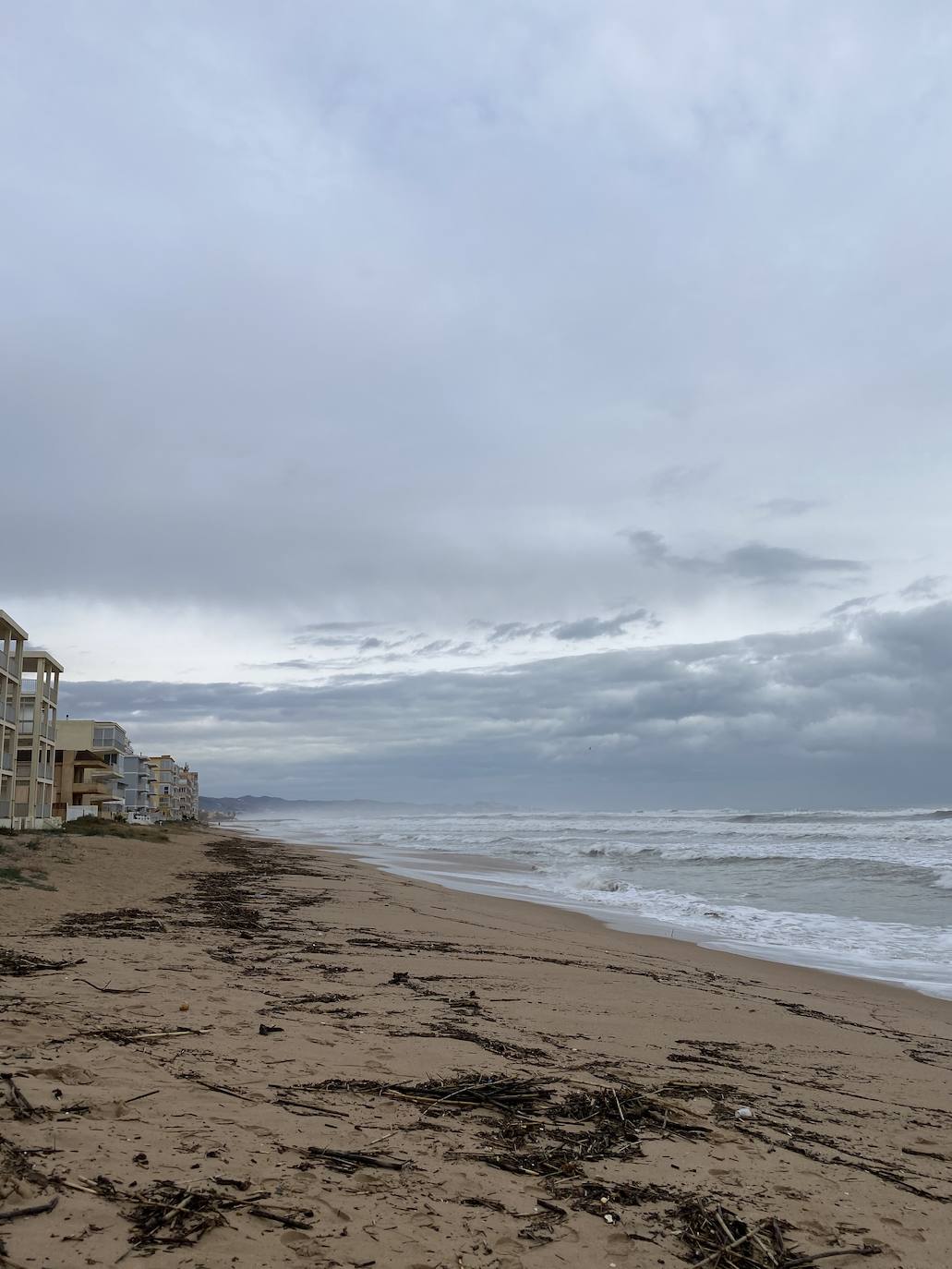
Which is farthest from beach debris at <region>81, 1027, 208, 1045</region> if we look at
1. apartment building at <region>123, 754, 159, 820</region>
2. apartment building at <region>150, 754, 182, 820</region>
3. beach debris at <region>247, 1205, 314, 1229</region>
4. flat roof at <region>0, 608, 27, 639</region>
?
Result: apartment building at <region>150, 754, 182, 820</region>

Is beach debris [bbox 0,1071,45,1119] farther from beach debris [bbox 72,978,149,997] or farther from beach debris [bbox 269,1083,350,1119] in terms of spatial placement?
beach debris [bbox 72,978,149,997]

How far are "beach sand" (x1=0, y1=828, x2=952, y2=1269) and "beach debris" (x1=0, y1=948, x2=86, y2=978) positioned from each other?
105mm

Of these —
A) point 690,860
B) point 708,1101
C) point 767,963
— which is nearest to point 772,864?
point 690,860

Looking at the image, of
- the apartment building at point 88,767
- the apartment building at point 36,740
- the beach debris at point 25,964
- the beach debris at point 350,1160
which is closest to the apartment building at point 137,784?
the apartment building at point 88,767

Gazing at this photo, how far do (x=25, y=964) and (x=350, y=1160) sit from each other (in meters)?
4.81

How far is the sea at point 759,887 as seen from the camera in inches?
569

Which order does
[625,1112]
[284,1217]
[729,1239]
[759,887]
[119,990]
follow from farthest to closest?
1. [759,887]
2. [119,990]
3. [625,1112]
4. [729,1239]
5. [284,1217]

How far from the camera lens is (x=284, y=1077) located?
481 centimetres

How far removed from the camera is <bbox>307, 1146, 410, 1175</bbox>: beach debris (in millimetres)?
3707

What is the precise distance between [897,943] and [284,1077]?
43.7 ft

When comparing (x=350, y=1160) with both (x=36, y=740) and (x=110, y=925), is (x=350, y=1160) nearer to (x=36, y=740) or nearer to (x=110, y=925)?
(x=110, y=925)

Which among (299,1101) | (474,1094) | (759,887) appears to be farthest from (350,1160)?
(759,887)

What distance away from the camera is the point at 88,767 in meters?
69.8

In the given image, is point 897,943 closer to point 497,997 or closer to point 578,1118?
point 497,997
